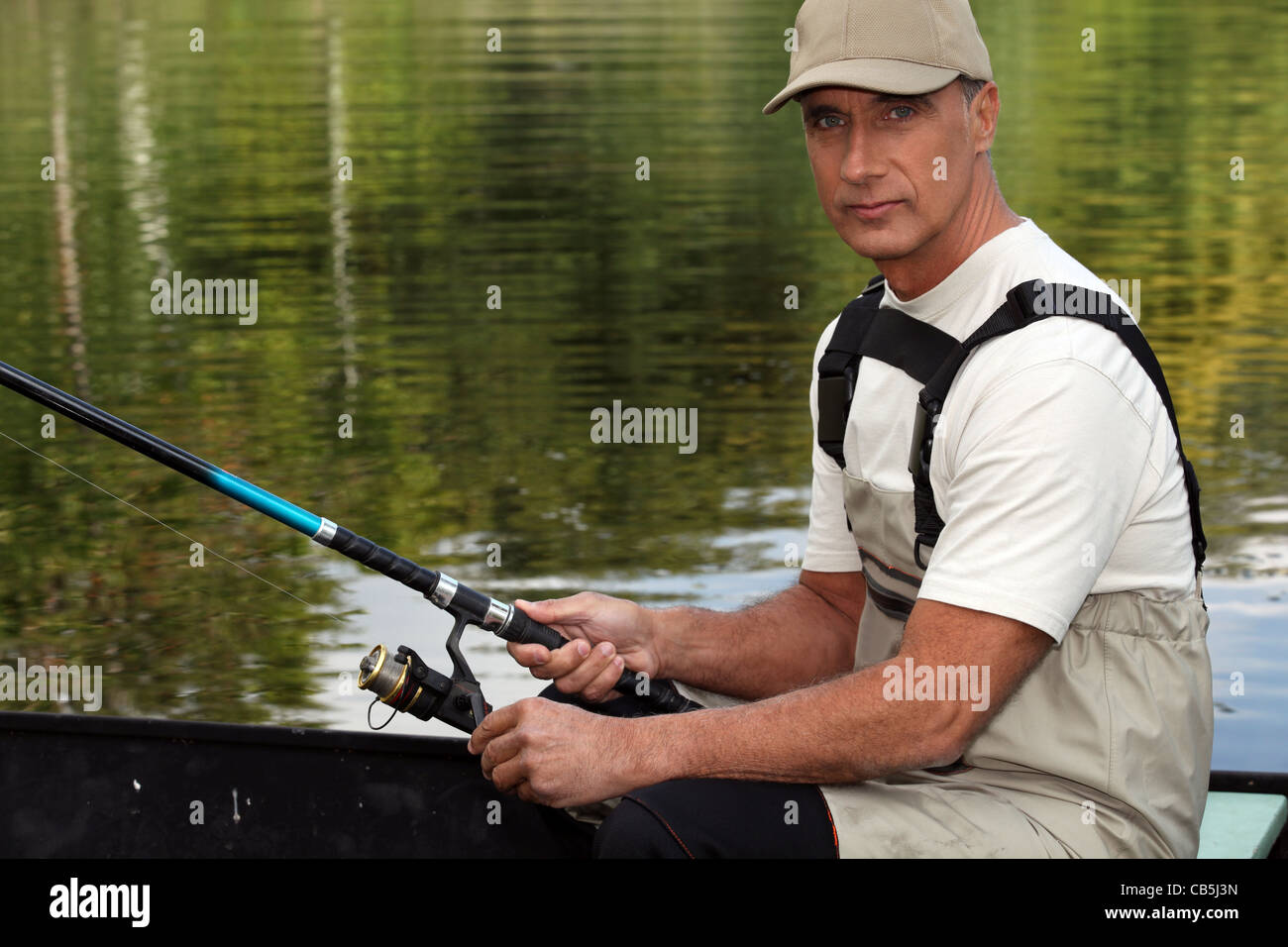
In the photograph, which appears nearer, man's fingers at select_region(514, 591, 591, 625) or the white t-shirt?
the white t-shirt

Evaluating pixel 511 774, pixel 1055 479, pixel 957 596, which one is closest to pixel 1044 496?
pixel 1055 479

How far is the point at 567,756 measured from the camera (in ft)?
9.14

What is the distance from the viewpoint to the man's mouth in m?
2.87

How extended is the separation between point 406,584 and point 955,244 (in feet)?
3.89

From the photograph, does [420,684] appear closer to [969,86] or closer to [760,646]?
[760,646]

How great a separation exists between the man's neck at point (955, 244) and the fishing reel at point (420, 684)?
Result: 1.05m

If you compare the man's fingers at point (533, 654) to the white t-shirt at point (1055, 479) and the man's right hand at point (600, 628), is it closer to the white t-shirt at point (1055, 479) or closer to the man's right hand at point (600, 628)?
the man's right hand at point (600, 628)

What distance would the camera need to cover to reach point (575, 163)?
19.2 meters

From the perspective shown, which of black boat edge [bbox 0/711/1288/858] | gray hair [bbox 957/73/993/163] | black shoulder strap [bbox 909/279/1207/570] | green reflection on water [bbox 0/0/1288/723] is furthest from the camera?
green reflection on water [bbox 0/0/1288/723]

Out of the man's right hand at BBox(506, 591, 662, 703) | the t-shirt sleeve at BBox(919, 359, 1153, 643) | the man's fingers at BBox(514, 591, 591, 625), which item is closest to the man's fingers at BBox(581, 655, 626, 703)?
the man's right hand at BBox(506, 591, 662, 703)

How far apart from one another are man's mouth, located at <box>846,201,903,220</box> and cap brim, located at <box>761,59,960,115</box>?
0.59ft

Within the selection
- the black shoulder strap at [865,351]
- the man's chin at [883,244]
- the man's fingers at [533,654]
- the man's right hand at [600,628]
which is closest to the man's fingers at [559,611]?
the man's right hand at [600,628]

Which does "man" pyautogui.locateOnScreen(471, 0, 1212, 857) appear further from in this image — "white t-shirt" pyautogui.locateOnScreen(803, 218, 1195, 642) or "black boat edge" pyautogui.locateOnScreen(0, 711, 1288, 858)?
"black boat edge" pyautogui.locateOnScreen(0, 711, 1288, 858)

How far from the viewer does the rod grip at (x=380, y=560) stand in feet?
10.5
